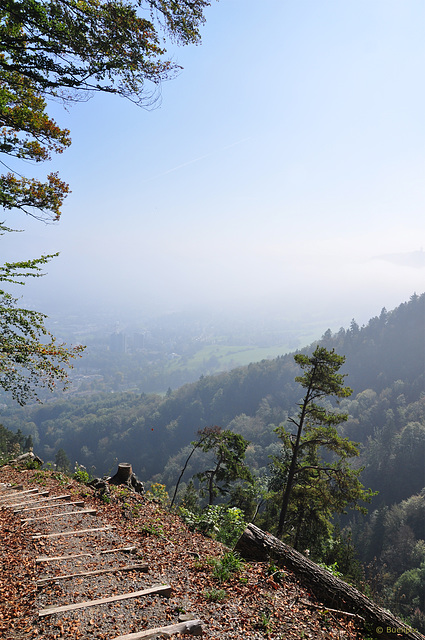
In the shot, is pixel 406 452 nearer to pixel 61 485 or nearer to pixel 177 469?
pixel 177 469

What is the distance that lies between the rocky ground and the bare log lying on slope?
192mm

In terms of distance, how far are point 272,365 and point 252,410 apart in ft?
65.5

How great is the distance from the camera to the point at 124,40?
16.4 ft

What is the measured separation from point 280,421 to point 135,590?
108094mm

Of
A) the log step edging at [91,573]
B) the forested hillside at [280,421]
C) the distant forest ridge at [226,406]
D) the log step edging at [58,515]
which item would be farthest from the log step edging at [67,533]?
the distant forest ridge at [226,406]

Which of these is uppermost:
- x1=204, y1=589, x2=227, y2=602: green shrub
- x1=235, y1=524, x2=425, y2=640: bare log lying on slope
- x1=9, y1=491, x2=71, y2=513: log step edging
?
x1=204, y1=589, x2=227, y2=602: green shrub

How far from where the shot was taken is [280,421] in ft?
345

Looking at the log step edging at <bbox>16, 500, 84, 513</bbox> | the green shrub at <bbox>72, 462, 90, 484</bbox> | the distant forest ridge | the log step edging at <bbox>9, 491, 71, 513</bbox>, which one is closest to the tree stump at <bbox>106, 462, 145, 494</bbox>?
the green shrub at <bbox>72, 462, 90, 484</bbox>

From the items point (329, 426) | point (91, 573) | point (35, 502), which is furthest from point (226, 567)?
point (329, 426)

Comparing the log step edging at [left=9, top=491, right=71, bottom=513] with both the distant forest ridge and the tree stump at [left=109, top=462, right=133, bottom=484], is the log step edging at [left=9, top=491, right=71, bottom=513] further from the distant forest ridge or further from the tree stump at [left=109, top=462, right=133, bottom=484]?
the distant forest ridge

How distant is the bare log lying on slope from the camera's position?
4.04m

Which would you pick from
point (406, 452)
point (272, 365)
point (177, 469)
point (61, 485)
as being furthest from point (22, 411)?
point (61, 485)

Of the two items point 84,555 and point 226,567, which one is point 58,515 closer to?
point 84,555

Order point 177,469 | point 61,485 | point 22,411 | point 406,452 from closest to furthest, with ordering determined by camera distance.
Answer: point 61,485 < point 406,452 < point 177,469 < point 22,411
